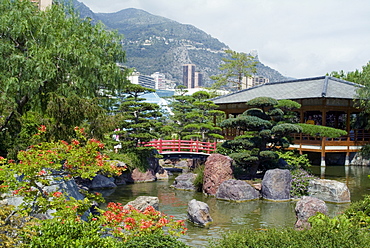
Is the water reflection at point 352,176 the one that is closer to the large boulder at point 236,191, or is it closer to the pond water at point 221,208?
the pond water at point 221,208

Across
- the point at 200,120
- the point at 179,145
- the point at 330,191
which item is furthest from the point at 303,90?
the point at 330,191

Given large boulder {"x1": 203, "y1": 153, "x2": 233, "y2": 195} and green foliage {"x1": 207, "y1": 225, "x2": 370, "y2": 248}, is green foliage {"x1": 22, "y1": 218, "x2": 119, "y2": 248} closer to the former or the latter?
green foliage {"x1": 207, "y1": 225, "x2": 370, "y2": 248}

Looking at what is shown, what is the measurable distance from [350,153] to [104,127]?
15.2m

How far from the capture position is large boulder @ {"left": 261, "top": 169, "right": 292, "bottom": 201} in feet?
40.2

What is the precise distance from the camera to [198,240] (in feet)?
26.9

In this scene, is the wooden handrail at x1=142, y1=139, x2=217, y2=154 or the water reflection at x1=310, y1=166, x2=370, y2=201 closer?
the water reflection at x1=310, y1=166, x2=370, y2=201

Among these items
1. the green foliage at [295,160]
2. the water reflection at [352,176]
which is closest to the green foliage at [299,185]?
the water reflection at [352,176]

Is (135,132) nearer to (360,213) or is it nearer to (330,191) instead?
(330,191)

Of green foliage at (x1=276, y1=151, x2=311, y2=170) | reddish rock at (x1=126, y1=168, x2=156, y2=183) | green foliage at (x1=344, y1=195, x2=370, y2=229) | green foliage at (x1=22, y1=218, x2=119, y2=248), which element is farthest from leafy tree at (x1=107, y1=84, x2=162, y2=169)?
green foliage at (x1=22, y1=218, x2=119, y2=248)

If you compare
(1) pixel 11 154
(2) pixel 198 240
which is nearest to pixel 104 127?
(1) pixel 11 154

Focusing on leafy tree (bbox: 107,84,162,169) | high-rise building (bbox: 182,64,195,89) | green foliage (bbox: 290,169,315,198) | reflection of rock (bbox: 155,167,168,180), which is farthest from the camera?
high-rise building (bbox: 182,64,195,89)

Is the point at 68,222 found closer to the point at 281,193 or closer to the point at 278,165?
the point at 281,193

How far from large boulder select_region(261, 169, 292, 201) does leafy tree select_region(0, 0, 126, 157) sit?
227 inches

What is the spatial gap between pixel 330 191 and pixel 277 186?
1686 millimetres
